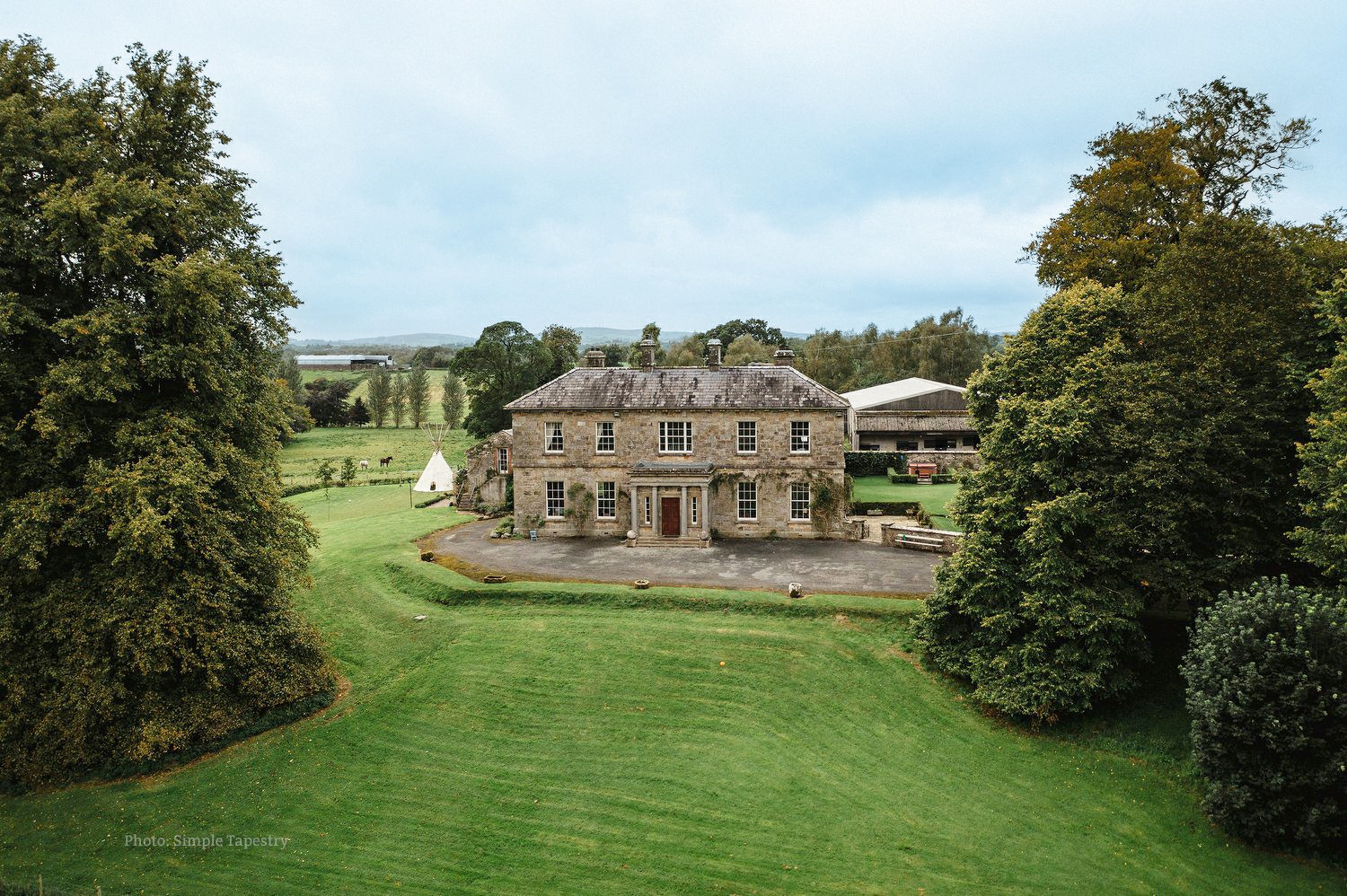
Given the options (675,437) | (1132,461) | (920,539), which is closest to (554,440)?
(675,437)

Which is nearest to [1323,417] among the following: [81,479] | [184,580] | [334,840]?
[334,840]

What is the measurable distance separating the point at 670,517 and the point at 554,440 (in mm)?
6995

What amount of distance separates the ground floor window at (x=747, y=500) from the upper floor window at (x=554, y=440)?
8.93 metres

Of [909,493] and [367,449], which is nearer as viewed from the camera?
[909,493]

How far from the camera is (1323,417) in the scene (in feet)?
46.3

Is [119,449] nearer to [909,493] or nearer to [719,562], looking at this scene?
[719,562]

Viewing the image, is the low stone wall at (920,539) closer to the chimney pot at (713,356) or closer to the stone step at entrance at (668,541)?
the stone step at entrance at (668,541)

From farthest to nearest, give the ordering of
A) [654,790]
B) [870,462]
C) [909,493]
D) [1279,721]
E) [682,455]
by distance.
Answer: [870,462] < [909,493] < [682,455] < [654,790] < [1279,721]

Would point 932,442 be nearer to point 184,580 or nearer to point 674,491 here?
point 674,491

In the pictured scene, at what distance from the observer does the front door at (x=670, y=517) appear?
31.6 m

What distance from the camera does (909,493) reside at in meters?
40.8

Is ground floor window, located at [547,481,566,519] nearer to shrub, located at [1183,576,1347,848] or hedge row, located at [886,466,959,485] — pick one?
hedge row, located at [886,466,959,485]

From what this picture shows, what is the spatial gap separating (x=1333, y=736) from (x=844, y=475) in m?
20.6

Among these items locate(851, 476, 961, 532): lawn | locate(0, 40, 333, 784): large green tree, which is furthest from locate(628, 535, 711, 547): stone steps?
locate(0, 40, 333, 784): large green tree
